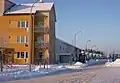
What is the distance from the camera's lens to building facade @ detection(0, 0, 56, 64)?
6250cm

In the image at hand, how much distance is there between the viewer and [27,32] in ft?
205

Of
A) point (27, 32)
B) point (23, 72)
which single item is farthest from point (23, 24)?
point (23, 72)

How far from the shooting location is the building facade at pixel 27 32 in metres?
62.5

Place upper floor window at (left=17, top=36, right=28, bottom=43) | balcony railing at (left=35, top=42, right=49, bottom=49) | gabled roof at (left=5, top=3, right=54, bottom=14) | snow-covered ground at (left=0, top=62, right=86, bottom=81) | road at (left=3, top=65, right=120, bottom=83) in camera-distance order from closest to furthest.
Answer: road at (left=3, top=65, right=120, bottom=83) < snow-covered ground at (left=0, top=62, right=86, bottom=81) < balcony railing at (left=35, top=42, right=49, bottom=49) < upper floor window at (left=17, top=36, right=28, bottom=43) < gabled roof at (left=5, top=3, right=54, bottom=14)

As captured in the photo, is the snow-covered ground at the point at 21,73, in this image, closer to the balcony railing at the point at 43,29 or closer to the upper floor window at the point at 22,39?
the upper floor window at the point at 22,39

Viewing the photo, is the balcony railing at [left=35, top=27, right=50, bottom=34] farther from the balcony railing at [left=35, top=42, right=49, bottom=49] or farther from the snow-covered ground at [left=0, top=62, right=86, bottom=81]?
the snow-covered ground at [left=0, top=62, right=86, bottom=81]

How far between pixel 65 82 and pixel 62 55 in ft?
205

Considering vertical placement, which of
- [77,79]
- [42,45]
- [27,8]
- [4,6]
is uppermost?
[4,6]

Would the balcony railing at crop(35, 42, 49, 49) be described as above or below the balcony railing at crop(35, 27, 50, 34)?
below

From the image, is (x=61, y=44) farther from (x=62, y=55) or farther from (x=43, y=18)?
(x=43, y=18)

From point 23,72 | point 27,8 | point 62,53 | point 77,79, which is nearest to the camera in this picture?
point 77,79

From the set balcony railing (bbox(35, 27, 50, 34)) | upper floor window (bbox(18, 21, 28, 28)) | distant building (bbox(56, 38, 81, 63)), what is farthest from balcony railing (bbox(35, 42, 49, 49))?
distant building (bbox(56, 38, 81, 63))

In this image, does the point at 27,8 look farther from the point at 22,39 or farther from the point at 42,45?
the point at 42,45

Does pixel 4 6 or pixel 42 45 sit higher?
pixel 4 6
